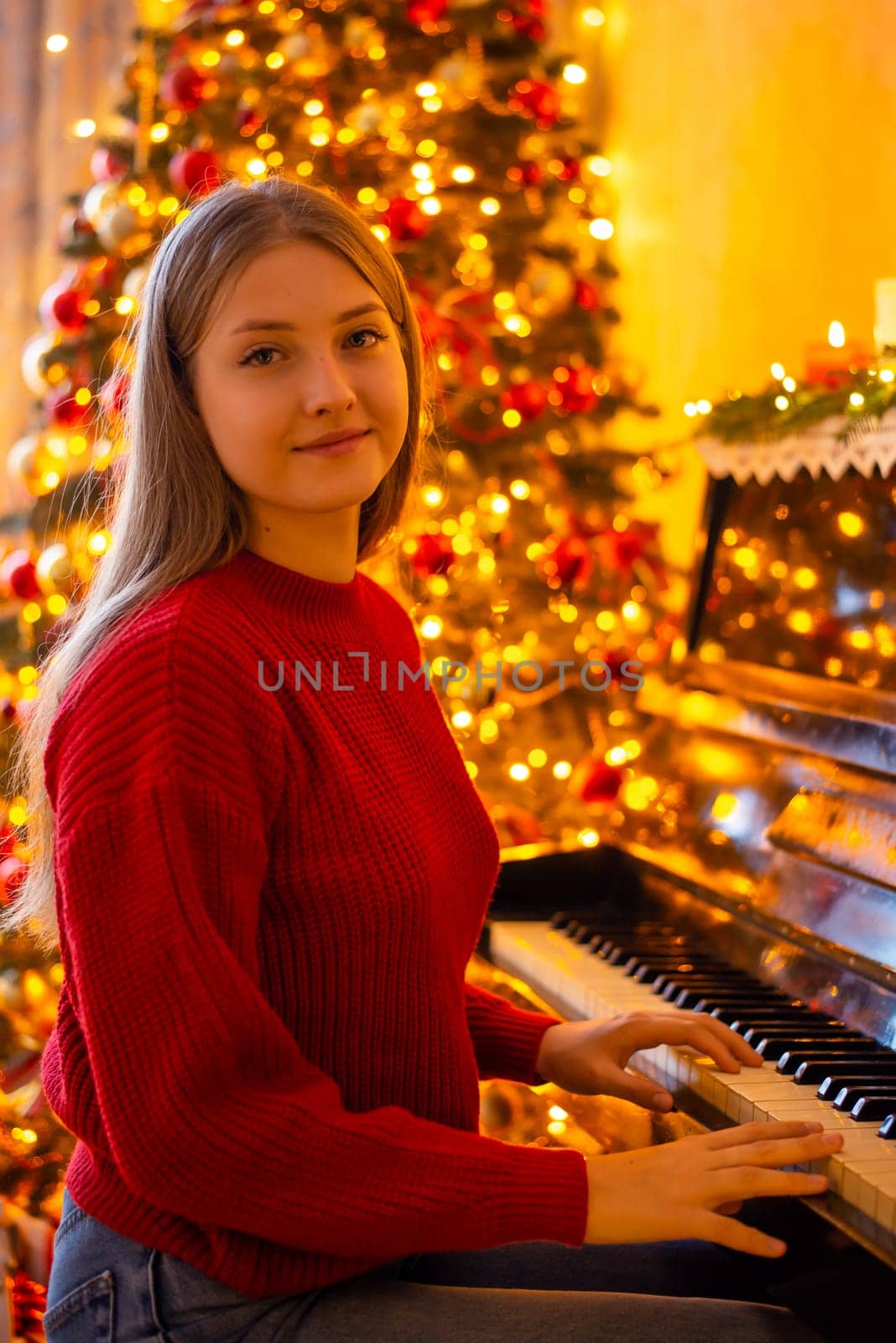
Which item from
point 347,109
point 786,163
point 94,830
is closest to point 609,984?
point 94,830

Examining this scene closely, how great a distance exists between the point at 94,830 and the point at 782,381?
59.5 inches

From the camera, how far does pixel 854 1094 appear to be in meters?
1.27

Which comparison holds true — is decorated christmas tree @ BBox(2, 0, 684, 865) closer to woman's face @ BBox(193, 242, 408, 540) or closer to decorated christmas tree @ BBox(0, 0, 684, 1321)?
decorated christmas tree @ BBox(0, 0, 684, 1321)

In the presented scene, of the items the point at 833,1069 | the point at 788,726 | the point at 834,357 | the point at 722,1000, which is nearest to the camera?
the point at 833,1069

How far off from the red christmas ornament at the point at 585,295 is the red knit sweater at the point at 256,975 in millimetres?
2496

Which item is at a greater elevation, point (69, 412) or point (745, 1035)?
point (69, 412)

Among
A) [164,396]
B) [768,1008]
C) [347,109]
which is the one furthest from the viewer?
[347,109]

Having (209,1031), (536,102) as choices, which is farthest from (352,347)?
(536,102)

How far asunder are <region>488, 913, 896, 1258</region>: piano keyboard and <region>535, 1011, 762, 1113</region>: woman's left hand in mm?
24

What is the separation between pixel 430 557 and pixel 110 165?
132 centimetres

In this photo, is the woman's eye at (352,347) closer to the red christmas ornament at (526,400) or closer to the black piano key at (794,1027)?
the black piano key at (794,1027)

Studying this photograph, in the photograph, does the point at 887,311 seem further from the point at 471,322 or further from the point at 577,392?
the point at 471,322

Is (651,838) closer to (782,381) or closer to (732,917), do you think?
(732,917)

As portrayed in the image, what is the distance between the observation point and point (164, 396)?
1.23 m
